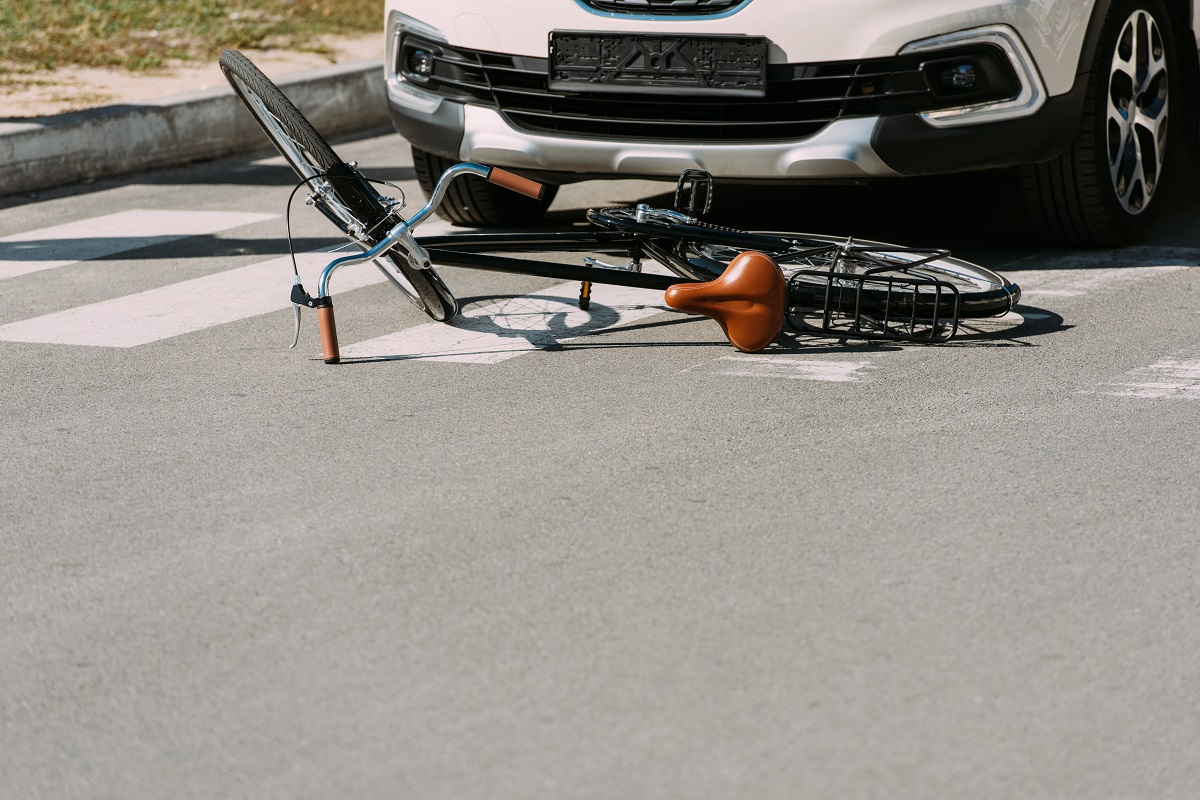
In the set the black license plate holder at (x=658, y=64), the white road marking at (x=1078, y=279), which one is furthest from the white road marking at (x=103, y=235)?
the white road marking at (x=1078, y=279)

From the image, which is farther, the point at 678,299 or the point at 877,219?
the point at 877,219

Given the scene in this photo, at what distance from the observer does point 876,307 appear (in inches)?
174

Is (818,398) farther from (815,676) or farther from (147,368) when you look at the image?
(147,368)

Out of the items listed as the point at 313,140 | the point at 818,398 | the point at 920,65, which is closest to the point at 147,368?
the point at 313,140

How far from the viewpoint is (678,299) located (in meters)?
4.31

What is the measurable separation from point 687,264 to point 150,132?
4.49m

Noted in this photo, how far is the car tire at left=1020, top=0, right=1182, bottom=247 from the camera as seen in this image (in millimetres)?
5266

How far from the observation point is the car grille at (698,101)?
4.95 metres

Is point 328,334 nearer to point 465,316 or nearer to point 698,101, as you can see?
point 465,316

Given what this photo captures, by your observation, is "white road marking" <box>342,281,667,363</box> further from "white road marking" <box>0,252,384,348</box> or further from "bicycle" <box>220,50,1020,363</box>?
"white road marking" <box>0,252,384,348</box>

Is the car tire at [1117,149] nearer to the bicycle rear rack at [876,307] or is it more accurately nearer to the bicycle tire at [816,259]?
the bicycle tire at [816,259]

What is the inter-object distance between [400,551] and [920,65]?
2.66 m

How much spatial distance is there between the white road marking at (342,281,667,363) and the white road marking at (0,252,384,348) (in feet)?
2.12

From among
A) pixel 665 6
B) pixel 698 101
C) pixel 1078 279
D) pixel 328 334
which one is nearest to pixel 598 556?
pixel 328 334
